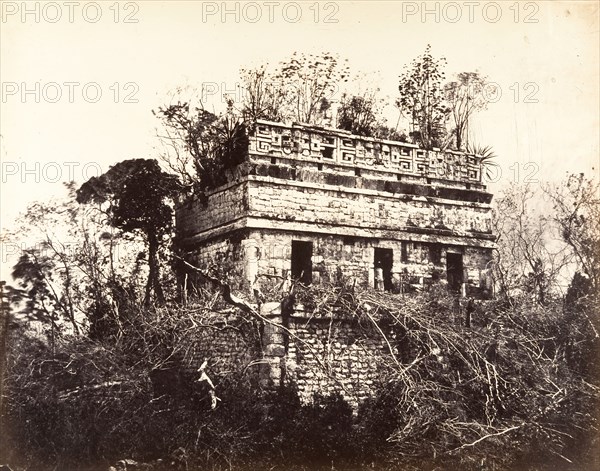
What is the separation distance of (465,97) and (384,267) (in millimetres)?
3682

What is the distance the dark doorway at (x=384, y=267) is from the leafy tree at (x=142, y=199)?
4.03 metres

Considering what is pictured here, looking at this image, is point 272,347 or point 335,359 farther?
point 335,359

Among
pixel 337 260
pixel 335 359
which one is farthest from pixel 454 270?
pixel 335 359

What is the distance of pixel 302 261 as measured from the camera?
12.9 meters

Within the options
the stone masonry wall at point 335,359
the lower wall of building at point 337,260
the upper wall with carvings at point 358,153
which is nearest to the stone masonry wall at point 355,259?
the lower wall of building at point 337,260

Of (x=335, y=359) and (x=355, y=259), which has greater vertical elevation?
(x=355, y=259)

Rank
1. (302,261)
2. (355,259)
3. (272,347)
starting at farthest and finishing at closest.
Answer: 1. (355,259)
2. (302,261)
3. (272,347)

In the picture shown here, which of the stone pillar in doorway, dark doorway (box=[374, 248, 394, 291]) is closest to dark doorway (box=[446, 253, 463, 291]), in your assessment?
dark doorway (box=[374, 248, 394, 291])

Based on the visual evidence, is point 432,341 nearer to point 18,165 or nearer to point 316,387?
point 316,387

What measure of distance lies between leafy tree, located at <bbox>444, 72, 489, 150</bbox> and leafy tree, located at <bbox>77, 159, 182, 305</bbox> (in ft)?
18.4

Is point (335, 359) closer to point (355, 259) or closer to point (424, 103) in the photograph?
point (355, 259)

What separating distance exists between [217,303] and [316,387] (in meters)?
2.21

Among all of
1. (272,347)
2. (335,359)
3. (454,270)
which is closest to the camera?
(272,347)

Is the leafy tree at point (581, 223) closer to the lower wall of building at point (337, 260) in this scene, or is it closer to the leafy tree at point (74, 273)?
the lower wall of building at point (337, 260)
